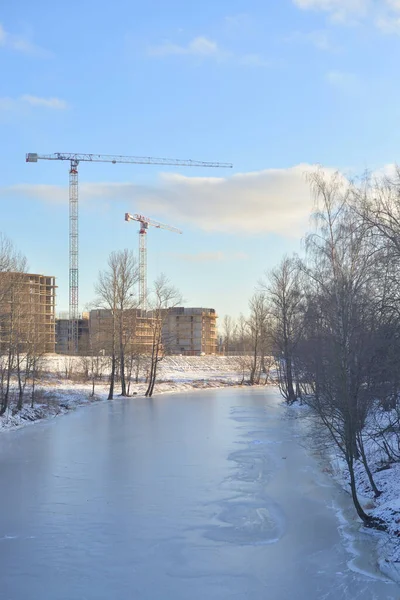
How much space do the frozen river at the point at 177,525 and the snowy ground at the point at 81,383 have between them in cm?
801

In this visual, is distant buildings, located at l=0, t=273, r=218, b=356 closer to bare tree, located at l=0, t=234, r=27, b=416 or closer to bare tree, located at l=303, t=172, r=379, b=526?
bare tree, located at l=0, t=234, r=27, b=416

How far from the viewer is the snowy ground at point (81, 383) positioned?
29203 mm

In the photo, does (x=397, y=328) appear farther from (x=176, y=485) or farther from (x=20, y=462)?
(x=20, y=462)

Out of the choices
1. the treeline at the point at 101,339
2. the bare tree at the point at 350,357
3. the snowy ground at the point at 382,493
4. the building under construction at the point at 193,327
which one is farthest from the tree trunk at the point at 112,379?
the building under construction at the point at 193,327

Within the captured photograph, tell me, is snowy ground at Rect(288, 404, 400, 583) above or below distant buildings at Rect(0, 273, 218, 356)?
below

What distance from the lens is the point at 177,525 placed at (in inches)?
423

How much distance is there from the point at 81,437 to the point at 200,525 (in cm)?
1241

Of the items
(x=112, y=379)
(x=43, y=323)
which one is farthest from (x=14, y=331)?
(x=112, y=379)

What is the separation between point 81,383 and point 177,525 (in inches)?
1418

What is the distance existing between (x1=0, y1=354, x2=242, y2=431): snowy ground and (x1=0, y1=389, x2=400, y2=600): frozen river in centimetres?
801

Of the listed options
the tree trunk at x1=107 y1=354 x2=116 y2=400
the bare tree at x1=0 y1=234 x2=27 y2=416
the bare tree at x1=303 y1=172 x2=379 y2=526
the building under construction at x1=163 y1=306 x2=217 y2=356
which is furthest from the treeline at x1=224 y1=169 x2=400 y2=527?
the building under construction at x1=163 y1=306 x2=217 y2=356

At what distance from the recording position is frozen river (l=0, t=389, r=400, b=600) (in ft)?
26.3

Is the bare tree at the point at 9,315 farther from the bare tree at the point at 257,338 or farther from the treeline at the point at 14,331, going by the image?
the bare tree at the point at 257,338

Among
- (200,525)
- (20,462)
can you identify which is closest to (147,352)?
(20,462)
